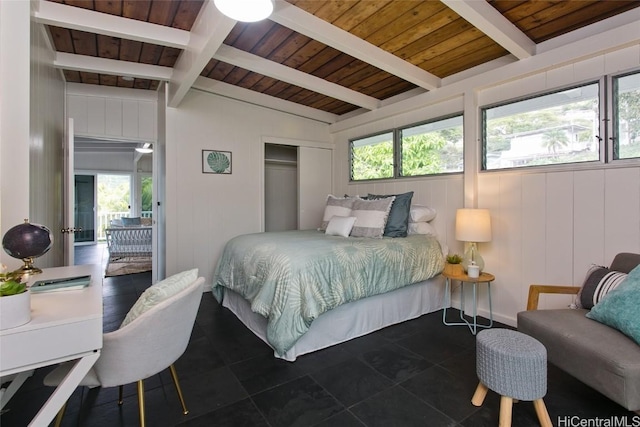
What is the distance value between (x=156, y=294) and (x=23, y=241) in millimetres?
599

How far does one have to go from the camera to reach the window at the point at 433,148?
3420 millimetres

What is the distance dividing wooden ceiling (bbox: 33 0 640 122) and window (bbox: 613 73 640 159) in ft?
1.71

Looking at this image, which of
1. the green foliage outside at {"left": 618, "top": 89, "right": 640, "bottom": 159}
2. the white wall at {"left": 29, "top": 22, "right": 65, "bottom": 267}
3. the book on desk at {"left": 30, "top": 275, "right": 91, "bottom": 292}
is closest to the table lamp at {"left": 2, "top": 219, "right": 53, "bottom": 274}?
the book on desk at {"left": 30, "top": 275, "right": 91, "bottom": 292}

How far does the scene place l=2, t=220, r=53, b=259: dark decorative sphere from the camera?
135cm

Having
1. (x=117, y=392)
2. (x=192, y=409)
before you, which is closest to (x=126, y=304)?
(x=117, y=392)

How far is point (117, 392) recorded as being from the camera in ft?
6.33

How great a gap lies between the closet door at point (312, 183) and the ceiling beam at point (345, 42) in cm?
204

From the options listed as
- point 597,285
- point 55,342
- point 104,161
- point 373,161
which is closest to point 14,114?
point 55,342

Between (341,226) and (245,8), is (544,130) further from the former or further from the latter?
(245,8)

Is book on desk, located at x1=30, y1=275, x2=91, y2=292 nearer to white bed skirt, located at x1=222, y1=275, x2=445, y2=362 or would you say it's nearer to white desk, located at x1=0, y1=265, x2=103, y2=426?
white desk, located at x1=0, y1=265, x2=103, y2=426

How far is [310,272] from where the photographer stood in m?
2.30

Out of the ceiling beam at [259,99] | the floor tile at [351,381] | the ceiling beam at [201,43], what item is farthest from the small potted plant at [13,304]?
the ceiling beam at [259,99]

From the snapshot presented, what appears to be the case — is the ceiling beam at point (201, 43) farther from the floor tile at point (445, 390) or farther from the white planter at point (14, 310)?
the floor tile at point (445, 390)

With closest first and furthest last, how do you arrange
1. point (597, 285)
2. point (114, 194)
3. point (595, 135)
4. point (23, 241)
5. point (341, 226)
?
point (23, 241), point (597, 285), point (595, 135), point (341, 226), point (114, 194)
